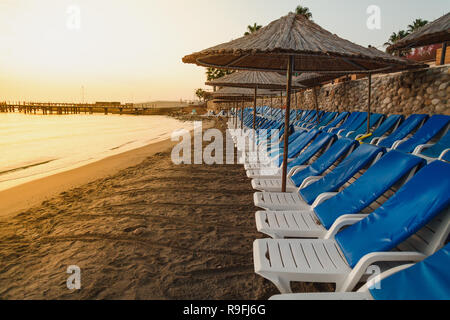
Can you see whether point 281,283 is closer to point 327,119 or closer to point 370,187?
point 370,187

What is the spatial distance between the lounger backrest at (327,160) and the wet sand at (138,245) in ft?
2.69

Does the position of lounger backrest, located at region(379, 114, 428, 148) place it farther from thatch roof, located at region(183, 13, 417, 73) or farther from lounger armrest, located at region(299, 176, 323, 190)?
lounger armrest, located at region(299, 176, 323, 190)

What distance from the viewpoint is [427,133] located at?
5.21m

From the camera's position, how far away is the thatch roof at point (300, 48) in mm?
2420

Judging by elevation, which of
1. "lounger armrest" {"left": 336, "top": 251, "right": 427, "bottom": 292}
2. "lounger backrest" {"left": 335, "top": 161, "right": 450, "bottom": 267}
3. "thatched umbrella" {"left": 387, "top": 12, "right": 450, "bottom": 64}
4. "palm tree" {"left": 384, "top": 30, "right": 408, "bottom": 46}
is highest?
"palm tree" {"left": 384, "top": 30, "right": 408, "bottom": 46}

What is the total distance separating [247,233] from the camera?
3.11m

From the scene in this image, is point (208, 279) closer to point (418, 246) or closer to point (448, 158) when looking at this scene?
point (418, 246)

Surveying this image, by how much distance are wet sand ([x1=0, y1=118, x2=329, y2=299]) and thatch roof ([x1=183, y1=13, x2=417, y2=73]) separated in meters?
1.89

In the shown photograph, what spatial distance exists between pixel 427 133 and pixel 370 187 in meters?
3.87

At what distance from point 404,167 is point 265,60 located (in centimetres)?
259

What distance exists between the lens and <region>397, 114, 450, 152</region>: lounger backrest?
5100mm

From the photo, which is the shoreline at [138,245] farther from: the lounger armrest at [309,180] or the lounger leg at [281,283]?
the lounger armrest at [309,180]

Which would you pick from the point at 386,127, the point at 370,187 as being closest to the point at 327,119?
the point at 386,127

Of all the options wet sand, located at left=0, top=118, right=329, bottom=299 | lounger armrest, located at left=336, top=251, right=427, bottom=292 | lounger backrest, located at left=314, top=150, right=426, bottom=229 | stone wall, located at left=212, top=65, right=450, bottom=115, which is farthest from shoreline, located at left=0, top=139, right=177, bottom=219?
stone wall, located at left=212, top=65, right=450, bottom=115
